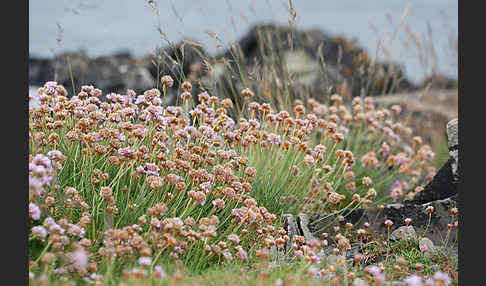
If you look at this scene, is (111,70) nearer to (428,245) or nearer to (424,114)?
(424,114)

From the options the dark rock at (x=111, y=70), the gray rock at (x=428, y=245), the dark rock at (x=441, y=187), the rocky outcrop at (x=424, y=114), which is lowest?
the gray rock at (x=428, y=245)

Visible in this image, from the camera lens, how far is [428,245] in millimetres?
3072

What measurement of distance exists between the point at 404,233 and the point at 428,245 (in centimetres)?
21

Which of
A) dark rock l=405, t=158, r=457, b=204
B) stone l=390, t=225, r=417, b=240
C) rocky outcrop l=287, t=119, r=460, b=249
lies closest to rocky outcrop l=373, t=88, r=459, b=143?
dark rock l=405, t=158, r=457, b=204

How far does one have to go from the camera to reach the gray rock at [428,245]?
2977mm

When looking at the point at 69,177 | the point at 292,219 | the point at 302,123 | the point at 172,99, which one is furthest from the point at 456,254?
the point at 172,99

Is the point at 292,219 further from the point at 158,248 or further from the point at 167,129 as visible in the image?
the point at 158,248

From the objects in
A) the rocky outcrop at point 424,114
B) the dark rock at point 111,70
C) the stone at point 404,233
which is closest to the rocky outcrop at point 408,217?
the stone at point 404,233

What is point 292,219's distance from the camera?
11.0 ft

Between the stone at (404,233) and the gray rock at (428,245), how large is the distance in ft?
0.27

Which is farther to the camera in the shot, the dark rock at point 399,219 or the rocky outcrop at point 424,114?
the rocky outcrop at point 424,114

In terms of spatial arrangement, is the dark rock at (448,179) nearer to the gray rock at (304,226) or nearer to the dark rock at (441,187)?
the dark rock at (441,187)

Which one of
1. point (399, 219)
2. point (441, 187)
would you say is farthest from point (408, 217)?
point (441, 187)

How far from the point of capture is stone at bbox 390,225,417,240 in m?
3.21
